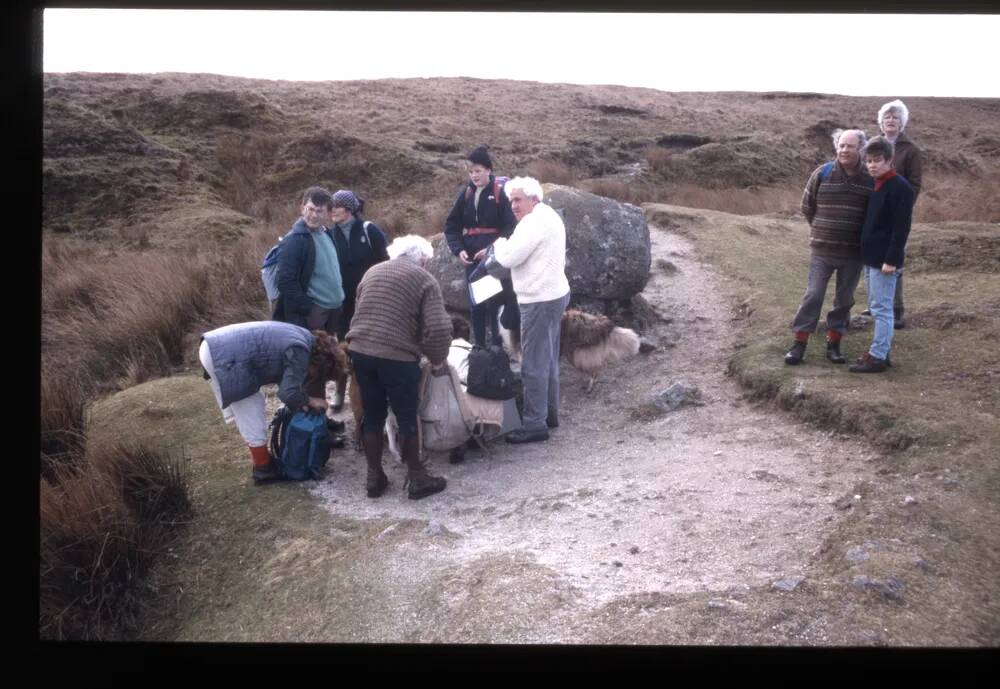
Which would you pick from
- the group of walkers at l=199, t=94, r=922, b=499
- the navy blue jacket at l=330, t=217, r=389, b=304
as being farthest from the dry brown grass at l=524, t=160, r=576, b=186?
the navy blue jacket at l=330, t=217, r=389, b=304

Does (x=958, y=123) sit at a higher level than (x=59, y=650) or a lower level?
higher

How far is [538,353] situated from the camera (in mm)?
6047

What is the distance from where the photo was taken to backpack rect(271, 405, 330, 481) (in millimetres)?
5469

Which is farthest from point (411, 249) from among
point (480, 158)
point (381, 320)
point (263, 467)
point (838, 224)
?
point (838, 224)

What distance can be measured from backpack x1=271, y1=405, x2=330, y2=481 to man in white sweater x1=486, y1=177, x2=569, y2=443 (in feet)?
4.71

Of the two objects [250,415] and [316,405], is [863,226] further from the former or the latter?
[250,415]

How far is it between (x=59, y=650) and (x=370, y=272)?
2.65 metres

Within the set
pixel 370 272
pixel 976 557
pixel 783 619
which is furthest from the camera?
pixel 370 272

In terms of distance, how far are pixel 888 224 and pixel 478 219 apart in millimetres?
3134

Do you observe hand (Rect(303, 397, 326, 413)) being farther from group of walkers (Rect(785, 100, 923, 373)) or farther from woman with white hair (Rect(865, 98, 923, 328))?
woman with white hair (Rect(865, 98, 923, 328))

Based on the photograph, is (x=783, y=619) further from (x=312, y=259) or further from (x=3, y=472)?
(x=312, y=259)

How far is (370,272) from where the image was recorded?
16.9 ft

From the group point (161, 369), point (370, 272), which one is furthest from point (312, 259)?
point (161, 369)

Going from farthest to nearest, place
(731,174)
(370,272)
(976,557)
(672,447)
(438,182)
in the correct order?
(731,174)
(438,182)
(672,447)
(370,272)
(976,557)
